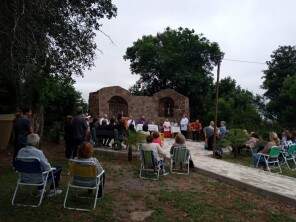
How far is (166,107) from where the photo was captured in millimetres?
31984

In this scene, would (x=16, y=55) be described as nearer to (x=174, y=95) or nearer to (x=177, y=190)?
(x=177, y=190)

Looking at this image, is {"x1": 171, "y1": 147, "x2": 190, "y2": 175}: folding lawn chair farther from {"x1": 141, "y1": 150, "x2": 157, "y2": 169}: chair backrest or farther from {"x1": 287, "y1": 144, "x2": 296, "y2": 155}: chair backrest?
{"x1": 287, "y1": 144, "x2": 296, "y2": 155}: chair backrest

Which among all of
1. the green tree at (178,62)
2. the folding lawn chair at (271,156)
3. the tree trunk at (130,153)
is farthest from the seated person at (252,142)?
the green tree at (178,62)

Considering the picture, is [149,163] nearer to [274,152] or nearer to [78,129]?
[78,129]

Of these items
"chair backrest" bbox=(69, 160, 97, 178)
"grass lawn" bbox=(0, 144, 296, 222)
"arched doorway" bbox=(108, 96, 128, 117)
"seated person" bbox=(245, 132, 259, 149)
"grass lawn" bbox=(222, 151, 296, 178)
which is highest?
"arched doorway" bbox=(108, 96, 128, 117)

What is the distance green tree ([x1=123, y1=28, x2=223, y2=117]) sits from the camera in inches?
1537

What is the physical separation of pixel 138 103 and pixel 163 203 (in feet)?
72.8

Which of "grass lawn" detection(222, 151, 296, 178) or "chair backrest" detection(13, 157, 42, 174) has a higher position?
"chair backrest" detection(13, 157, 42, 174)

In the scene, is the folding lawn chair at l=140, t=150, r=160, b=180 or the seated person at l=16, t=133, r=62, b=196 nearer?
the seated person at l=16, t=133, r=62, b=196

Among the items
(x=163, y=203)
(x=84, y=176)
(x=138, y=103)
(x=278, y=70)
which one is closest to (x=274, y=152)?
(x=163, y=203)

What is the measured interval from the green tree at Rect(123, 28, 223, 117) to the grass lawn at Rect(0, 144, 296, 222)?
2788 cm

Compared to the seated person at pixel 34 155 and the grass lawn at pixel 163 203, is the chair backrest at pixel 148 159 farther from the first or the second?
the seated person at pixel 34 155

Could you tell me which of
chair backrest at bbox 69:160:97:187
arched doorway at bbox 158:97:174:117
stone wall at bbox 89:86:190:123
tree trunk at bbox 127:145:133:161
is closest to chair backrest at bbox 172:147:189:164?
tree trunk at bbox 127:145:133:161

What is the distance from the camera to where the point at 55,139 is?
18969mm
